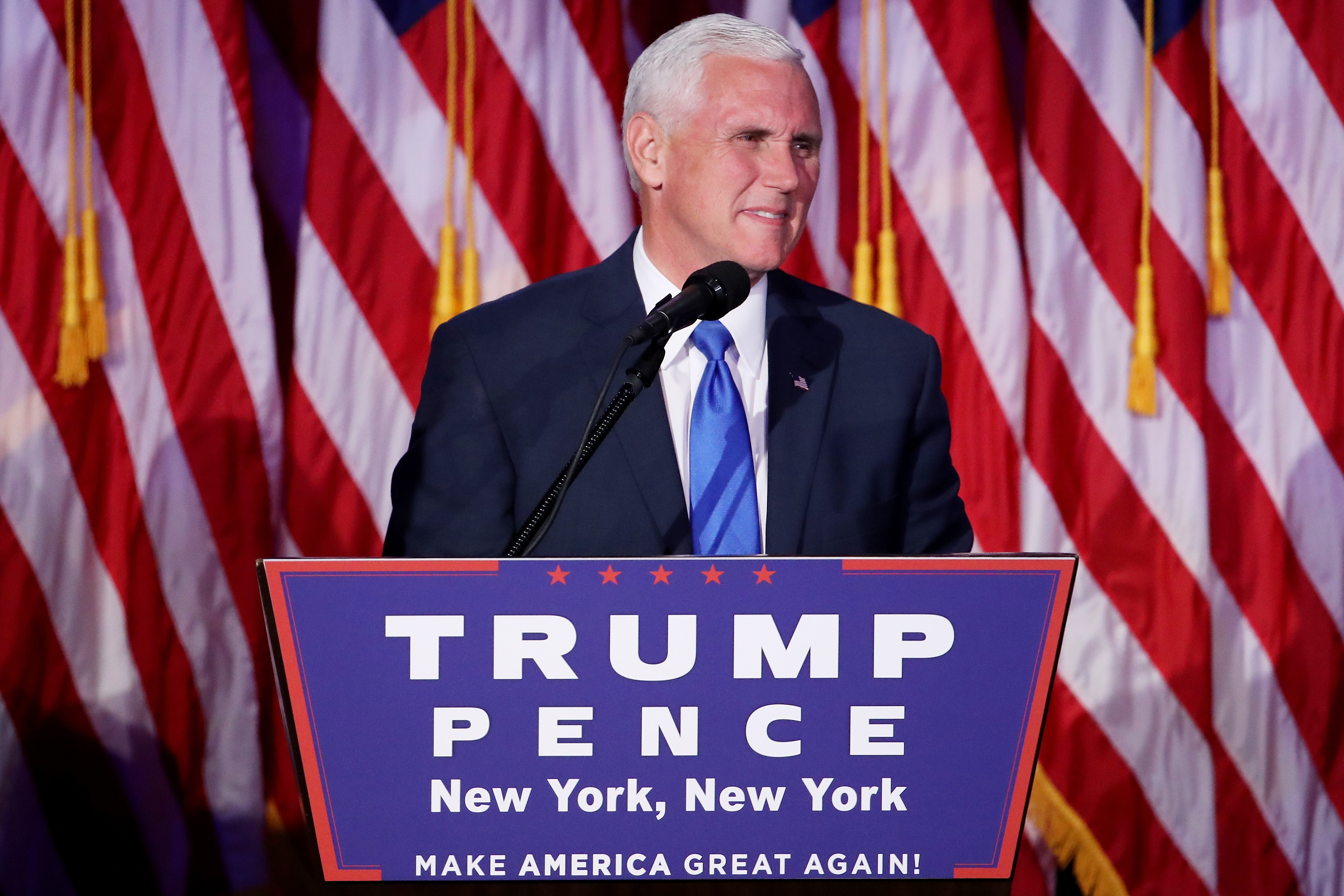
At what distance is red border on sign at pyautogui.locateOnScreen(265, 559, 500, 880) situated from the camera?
98cm

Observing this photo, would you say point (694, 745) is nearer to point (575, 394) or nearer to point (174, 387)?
point (575, 394)

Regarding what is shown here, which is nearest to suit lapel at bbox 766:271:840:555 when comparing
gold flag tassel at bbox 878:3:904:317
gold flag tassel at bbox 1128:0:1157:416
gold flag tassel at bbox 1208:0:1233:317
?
gold flag tassel at bbox 878:3:904:317

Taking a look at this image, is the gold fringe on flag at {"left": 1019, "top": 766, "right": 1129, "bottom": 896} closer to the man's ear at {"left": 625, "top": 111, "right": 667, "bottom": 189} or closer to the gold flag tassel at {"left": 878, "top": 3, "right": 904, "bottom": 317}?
the gold flag tassel at {"left": 878, "top": 3, "right": 904, "bottom": 317}

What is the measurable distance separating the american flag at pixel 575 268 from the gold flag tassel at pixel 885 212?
0.13ft

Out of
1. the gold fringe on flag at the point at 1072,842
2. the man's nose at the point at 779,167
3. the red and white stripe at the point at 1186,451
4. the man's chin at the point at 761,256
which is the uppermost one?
the man's nose at the point at 779,167

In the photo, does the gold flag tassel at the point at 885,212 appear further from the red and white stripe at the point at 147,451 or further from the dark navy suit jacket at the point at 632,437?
the red and white stripe at the point at 147,451

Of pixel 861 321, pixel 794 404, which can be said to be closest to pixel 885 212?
pixel 861 321

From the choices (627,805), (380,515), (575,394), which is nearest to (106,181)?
(380,515)

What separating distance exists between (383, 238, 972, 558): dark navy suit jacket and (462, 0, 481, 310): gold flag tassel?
1055 mm

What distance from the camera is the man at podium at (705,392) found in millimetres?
1442

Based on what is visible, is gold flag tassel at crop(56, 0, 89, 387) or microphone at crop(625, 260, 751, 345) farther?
gold flag tassel at crop(56, 0, 89, 387)

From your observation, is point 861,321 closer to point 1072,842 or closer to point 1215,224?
point 1215,224

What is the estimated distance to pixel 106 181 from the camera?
276cm

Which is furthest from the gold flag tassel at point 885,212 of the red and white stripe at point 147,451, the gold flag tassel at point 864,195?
Result: the red and white stripe at point 147,451
